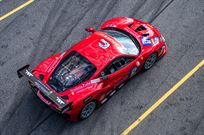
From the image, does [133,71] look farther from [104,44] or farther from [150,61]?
[104,44]

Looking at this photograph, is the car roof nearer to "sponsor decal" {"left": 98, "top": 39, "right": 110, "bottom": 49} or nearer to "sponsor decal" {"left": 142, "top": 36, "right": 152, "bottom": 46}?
"sponsor decal" {"left": 98, "top": 39, "right": 110, "bottom": 49}

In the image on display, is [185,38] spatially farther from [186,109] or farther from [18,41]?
[18,41]

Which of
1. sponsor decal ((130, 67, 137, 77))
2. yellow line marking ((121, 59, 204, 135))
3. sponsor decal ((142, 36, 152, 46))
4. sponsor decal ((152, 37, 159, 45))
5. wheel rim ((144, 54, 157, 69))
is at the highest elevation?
sponsor decal ((142, 36, 152, 46))

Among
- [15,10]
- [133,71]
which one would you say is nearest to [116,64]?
[133,71]

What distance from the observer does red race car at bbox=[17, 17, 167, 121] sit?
888 centimetres

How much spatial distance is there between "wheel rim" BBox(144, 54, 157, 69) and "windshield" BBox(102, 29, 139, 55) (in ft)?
1.85

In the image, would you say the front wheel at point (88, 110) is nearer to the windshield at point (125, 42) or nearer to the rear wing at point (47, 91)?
the rear wing at point (47, 91)

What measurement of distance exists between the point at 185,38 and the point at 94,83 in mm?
3799

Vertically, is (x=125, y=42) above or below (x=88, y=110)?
above

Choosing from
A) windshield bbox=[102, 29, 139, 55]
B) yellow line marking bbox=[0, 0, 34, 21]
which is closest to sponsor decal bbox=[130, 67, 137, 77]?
windshield bbox=[102, 29, 139, 55]

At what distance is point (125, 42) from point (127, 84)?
1.20 meters

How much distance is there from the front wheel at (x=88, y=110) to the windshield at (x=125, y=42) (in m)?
1.59

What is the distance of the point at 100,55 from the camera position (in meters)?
9.32

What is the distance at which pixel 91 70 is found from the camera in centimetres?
913
